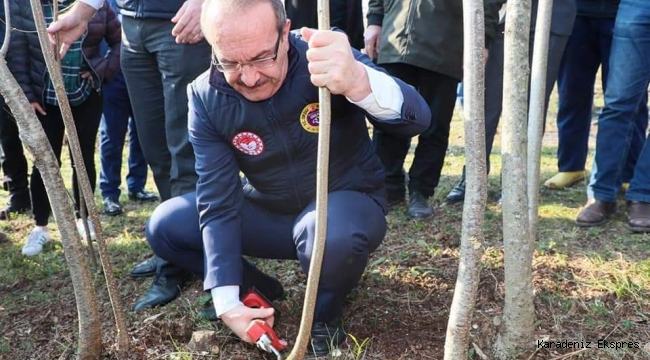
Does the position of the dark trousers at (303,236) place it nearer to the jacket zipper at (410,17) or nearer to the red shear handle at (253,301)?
the red shear handle at (253,301)

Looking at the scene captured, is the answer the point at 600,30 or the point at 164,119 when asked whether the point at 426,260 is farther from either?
the point at 600,30

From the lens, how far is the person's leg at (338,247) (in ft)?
8.13

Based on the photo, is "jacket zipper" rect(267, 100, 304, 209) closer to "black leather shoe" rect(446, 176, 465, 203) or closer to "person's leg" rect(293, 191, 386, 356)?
"person's leg" rect(293, 191, 386, 356)

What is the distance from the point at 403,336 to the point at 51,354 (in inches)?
54.4

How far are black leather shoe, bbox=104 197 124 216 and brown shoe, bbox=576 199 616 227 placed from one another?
300cm

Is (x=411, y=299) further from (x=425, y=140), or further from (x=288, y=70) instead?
(x=425, y=140)

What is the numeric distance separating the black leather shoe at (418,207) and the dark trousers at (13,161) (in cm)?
240

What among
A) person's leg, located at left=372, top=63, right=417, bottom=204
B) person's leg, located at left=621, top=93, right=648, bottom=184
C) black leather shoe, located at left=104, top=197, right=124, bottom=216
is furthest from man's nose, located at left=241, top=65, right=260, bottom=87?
person's leg, located at left=621, top=93, right=648, bottom=184

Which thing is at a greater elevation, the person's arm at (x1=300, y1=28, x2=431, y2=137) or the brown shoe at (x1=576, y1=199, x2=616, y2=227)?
the person's arm at (x1=300, y1=28, x2=431, y2=137)

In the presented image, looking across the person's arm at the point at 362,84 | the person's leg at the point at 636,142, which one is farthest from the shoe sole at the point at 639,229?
the person's arm at the point at 362,84

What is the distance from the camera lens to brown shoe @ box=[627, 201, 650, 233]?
367 centimetres

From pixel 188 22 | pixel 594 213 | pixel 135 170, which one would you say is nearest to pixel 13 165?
pixel 135 170

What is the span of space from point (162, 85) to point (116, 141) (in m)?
2.10

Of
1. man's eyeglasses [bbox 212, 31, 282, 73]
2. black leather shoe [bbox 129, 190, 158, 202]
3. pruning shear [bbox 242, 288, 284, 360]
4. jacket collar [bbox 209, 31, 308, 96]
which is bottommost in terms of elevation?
black leather shoe [bbox 129, 190, 158, 202]
